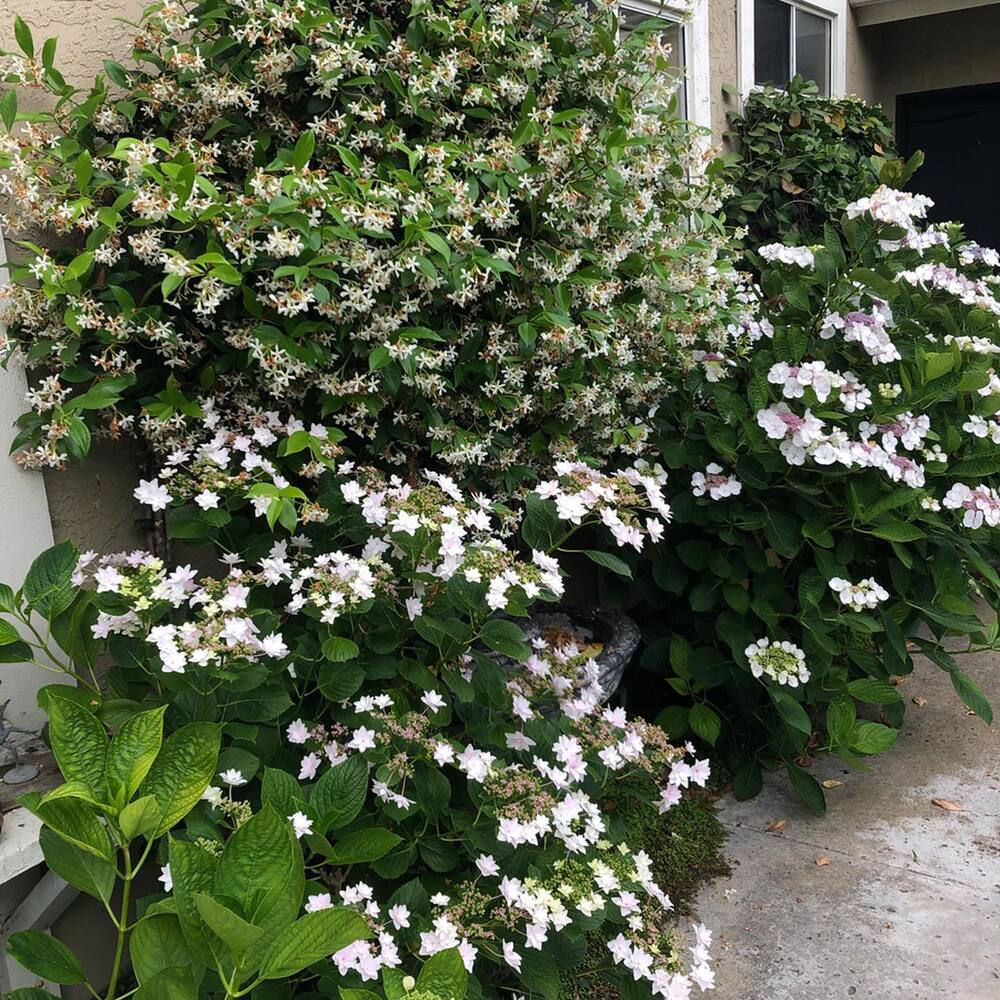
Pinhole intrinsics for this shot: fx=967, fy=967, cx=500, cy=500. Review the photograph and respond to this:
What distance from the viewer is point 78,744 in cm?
124

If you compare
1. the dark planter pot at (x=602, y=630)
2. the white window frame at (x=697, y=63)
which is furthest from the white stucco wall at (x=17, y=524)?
the white window frame at (x=697, y=63)

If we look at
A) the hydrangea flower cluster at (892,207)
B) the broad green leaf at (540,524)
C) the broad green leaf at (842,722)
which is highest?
the hydrangea flower cluster at (892,207)

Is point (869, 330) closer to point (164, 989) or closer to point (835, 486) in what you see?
point (835, 486)

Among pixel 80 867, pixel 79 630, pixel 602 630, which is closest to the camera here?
pixel 80 867

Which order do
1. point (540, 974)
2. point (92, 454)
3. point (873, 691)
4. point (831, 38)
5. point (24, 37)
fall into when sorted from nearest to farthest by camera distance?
point (540, 974) < point (24, 37) < point (92, 454) < point (873, 691) < point (831, 38)

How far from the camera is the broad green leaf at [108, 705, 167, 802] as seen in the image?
120 centimetres

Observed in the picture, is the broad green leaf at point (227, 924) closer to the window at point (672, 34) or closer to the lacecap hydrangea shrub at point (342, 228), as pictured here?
the lacecap hydrangea shrub at point (342, 228)

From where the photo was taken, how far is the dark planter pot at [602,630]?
287 cm

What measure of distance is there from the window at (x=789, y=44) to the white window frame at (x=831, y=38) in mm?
32

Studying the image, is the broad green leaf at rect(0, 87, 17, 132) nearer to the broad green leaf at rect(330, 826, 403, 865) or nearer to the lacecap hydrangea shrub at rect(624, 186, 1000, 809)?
the broad green leaf at rect(330, 826, 403, 865)

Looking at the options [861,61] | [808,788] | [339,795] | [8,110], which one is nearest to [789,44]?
[861,61]

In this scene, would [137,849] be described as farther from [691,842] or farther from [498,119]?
[498,119]

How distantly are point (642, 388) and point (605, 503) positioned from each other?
882 millimetres

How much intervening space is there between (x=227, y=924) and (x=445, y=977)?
384 millimetres
